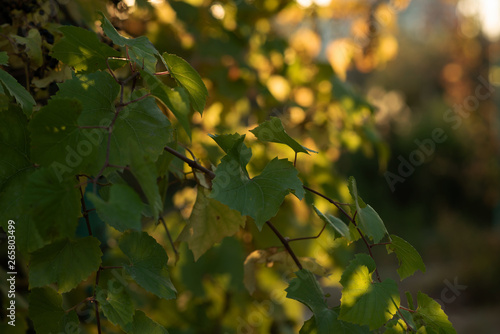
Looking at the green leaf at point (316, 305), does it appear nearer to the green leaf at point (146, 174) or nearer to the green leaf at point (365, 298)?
the green leaf at point (365, 298)

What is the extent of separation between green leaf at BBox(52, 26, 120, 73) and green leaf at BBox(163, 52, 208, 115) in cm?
7

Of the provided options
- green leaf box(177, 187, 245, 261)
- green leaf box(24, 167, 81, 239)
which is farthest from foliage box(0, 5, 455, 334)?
green leaf box(177, 187, 245, 261)

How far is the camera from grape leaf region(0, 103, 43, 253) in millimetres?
545

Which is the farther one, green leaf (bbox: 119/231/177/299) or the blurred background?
the blurred background

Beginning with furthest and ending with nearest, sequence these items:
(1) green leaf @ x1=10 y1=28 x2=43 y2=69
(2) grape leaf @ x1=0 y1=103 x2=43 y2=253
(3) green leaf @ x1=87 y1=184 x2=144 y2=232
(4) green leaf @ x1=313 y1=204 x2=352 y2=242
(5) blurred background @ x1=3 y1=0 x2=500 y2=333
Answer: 1. (5) blurred background @ x1=3 y1=0 x2=500 y2=333
2. (1) green leaf @ x1=10 y1=28 x2=43 y2=69
3. (4) green leaf @ x1=313 y1=204 x2=352 y2=242
4. (2) grape leaf @ x1=0 y1=103 x2=43 y2=253
5. (3) green leaf @ x1=87 y1=184 x2=144 y2=232

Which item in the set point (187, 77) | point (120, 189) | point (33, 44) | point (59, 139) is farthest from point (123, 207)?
point (33, 44)

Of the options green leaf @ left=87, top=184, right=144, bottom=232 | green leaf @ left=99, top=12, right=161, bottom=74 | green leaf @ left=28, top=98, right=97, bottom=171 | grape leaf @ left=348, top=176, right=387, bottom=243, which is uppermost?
green leaf @ left=99, top=12, right=161, bottom=74

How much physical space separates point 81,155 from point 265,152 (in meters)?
1.09

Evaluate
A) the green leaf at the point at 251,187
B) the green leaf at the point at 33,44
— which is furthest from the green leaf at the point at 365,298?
the green leaf at the point at 33,44

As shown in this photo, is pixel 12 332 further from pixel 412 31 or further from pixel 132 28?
pixel 412 31

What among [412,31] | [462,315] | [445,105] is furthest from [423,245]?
[412,31]

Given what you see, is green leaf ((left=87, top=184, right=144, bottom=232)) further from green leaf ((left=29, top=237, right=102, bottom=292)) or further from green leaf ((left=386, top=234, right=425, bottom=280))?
green leaf ((left=386, top=234, right=425, bottom=280))

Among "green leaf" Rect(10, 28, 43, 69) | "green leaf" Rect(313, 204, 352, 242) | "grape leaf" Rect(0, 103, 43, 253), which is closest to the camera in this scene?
"grape leaf" Rect(0, 103, 43, 253)

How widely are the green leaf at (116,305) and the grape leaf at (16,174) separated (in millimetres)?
103
